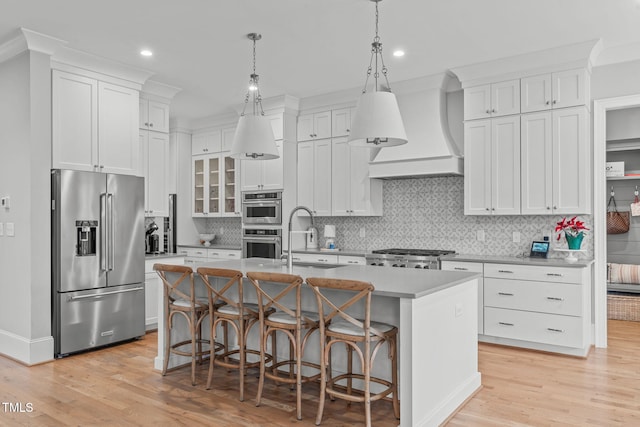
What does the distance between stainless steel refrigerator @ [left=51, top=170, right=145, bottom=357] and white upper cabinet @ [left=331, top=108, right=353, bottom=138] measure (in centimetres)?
248

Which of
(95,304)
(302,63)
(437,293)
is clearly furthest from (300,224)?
(437,293)

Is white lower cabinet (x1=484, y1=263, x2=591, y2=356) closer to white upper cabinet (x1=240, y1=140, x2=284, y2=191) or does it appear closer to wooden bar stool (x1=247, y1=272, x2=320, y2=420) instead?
wooden bar stool (x1=247, y1=272, x2=320, y2=420)

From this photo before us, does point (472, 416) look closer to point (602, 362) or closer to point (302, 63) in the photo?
point (602, 362)

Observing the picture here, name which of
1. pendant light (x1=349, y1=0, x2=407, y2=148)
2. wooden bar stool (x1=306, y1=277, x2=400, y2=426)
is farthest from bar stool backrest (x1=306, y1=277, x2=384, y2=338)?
pendant light (x1=349, y1=0, x2=407, y2=148)

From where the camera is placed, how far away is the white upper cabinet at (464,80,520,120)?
4859mm

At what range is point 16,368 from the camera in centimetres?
400

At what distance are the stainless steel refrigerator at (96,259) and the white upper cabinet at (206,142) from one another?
247 cm

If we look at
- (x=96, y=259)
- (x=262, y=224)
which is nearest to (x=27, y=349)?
(x=96, y=259)

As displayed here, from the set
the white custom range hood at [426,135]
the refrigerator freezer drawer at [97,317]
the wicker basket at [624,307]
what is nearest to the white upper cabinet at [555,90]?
the white custom range hood at [426,135]

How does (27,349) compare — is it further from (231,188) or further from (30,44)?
(231,188)

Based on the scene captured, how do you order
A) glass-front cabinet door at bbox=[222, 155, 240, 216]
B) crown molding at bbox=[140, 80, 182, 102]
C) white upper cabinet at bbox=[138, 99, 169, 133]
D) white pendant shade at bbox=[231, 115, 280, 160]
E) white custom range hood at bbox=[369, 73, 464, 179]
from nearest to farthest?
white pendant shade at bbox=[231, 115, 280, 160] → white custom range hood at bbox=[369, 73, 464, 179] → crown molding at bbox=[140, 80, 182, 102] → white upper cabinet at bbox=[138, 99, 169, 133] → glass-front cabinet door at bbox=[222, 155, 240, 216]

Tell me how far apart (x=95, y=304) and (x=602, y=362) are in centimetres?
464

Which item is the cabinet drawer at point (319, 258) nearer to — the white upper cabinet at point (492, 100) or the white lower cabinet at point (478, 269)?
the white lower cabinet at point (478, 269)

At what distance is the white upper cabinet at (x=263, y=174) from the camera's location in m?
6.32
